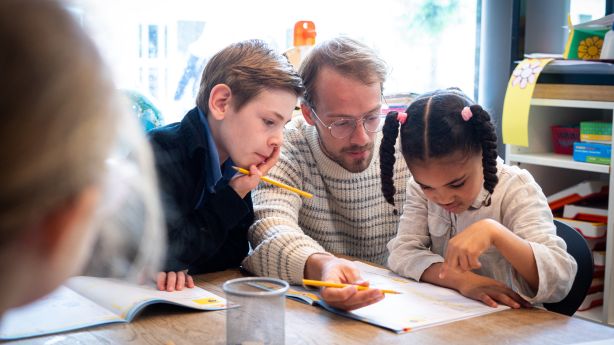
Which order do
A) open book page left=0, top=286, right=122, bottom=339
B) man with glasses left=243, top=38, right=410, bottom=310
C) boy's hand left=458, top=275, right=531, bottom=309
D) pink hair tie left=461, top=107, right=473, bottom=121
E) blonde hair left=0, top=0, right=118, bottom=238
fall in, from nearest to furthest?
blonde hair left=0, top=0, right=118, bottom=238 → open book page left=0, top=286, right=122, bottom=339 → boy's hand left=458, top=275, right=531, bottom=309 → pink hair tie left=461, top=107, right=473, bottom=121 → man with glasses left=243, top=38, right=410, bottom=310

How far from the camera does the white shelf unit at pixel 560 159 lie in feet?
7.84

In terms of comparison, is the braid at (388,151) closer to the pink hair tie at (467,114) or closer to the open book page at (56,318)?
the pink hair tie at (467,114)

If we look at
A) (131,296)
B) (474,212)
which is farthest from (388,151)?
(131,296)

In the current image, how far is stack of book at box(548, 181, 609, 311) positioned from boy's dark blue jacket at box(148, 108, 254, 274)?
1.42m

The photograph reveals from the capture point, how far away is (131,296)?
128 centimetres

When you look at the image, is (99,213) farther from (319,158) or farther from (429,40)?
(429,40)

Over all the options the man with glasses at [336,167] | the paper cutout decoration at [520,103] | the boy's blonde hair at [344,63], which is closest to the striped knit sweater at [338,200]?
the man with glasses at [336,167]

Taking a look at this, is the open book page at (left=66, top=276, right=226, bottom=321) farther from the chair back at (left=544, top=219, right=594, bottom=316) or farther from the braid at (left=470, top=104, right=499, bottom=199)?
the chair back at (left=544, top=219, right=594, bottom=316)

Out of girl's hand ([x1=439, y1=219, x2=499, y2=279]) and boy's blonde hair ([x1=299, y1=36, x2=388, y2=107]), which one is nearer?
girl's hand ([x1=439, y1=219, x2=499, y2=279])

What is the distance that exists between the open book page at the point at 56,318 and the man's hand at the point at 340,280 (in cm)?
35

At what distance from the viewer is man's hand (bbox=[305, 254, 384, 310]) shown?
1.21 metres

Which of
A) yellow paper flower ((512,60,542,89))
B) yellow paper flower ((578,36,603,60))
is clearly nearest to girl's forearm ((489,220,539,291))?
yellow paper flower ((512,60,542,89))

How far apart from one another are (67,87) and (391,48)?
9.13 ft

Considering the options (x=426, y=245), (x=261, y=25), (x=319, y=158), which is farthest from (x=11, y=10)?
(x=261, y=25)
